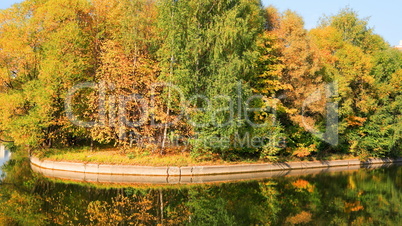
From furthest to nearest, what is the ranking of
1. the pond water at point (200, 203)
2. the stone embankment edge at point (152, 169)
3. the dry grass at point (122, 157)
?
the dry grass at point (122, 157) < the stone embankment edge at point (152, 169) < the pond water at point (200, 203)

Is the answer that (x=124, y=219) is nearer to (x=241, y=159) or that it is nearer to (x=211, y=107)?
(x=211, y=107)

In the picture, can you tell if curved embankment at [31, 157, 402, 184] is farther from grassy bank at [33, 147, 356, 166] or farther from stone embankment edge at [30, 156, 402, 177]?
grassy bank at [33, 147, 356, 166]

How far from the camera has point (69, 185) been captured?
1847 centimetres

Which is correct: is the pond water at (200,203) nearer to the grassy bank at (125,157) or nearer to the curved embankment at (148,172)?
the curved embankment at (148,172)

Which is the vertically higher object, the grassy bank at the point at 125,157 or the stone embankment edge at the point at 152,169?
the grassy bank at the point at 125,157

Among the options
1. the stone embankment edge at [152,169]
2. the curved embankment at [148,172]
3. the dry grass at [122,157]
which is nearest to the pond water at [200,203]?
the curved embankment at [148,172]

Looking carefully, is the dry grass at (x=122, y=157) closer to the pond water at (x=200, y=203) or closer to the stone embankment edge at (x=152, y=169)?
the stone embankment edge at (x=152, y=169)

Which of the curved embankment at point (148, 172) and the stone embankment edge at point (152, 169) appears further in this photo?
the stone embankment edge at point (152, 169)

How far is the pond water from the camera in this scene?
12328 mm

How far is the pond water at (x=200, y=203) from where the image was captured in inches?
485

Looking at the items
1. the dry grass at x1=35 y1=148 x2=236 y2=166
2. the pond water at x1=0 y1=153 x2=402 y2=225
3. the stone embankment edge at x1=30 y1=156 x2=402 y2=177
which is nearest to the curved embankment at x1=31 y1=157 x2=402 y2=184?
the stone embankment edge at x1=30 y1=156 x2=402 y2=177

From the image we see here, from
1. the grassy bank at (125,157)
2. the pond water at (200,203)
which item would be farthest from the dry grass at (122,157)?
the pond water at (200,203)

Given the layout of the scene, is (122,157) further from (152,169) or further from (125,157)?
(152,169)

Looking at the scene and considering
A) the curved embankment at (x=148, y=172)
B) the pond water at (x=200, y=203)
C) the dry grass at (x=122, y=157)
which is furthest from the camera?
the dry grass at (x=122, y=157)
